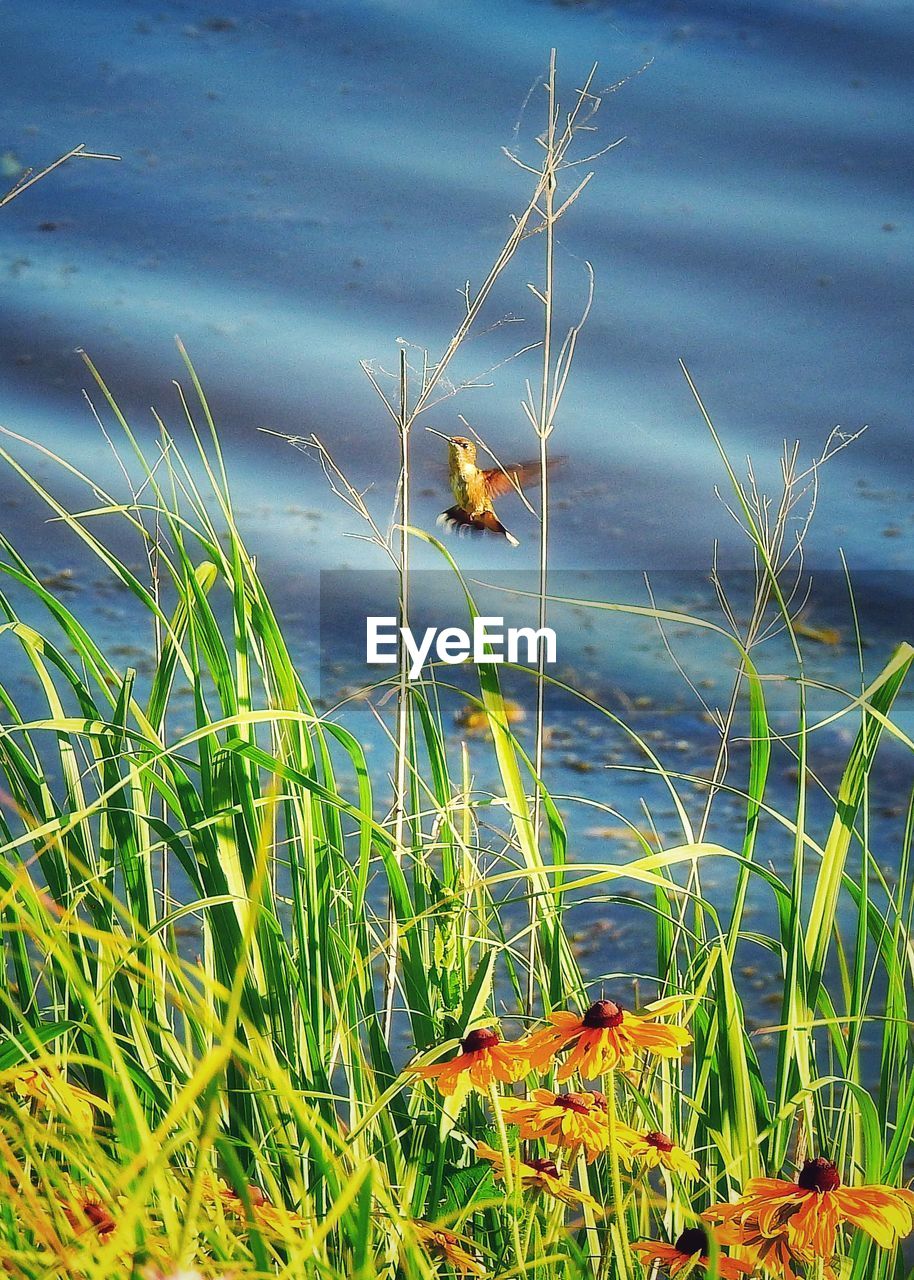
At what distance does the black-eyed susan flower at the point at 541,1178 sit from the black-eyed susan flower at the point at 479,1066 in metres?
0.04

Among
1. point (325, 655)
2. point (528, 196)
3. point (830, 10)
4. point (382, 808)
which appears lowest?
point (382, 808)

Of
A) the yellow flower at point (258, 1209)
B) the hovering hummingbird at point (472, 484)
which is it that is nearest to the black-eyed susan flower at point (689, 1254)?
the yellow flower at point (258, 1209)

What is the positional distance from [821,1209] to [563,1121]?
104 mm

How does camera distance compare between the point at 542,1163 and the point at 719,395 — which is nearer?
the point at 542,1163

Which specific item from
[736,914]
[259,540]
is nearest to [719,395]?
[259,540]

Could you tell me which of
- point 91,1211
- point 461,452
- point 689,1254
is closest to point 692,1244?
point 689,1254

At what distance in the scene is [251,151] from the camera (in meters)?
1.59

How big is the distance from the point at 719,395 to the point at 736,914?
1184mm

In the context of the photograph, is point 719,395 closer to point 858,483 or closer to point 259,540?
point 858,483

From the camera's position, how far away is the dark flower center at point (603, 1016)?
0.42 meters

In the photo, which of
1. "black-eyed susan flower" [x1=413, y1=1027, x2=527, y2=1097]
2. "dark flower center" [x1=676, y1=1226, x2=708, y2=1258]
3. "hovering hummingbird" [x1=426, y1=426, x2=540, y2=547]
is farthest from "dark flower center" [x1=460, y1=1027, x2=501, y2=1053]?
"hovering hummingbird" [x1=426, y1=426, x2=540, y2=547]

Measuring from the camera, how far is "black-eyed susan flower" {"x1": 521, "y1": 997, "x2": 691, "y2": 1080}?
0.41m

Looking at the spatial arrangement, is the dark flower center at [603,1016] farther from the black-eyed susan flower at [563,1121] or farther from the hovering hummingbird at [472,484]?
the hovering hummingbird at [472,484]

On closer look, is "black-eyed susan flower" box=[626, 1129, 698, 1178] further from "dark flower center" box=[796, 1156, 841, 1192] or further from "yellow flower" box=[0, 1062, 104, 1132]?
"yellow flower" box=[0, 1062, 104, 1132]
